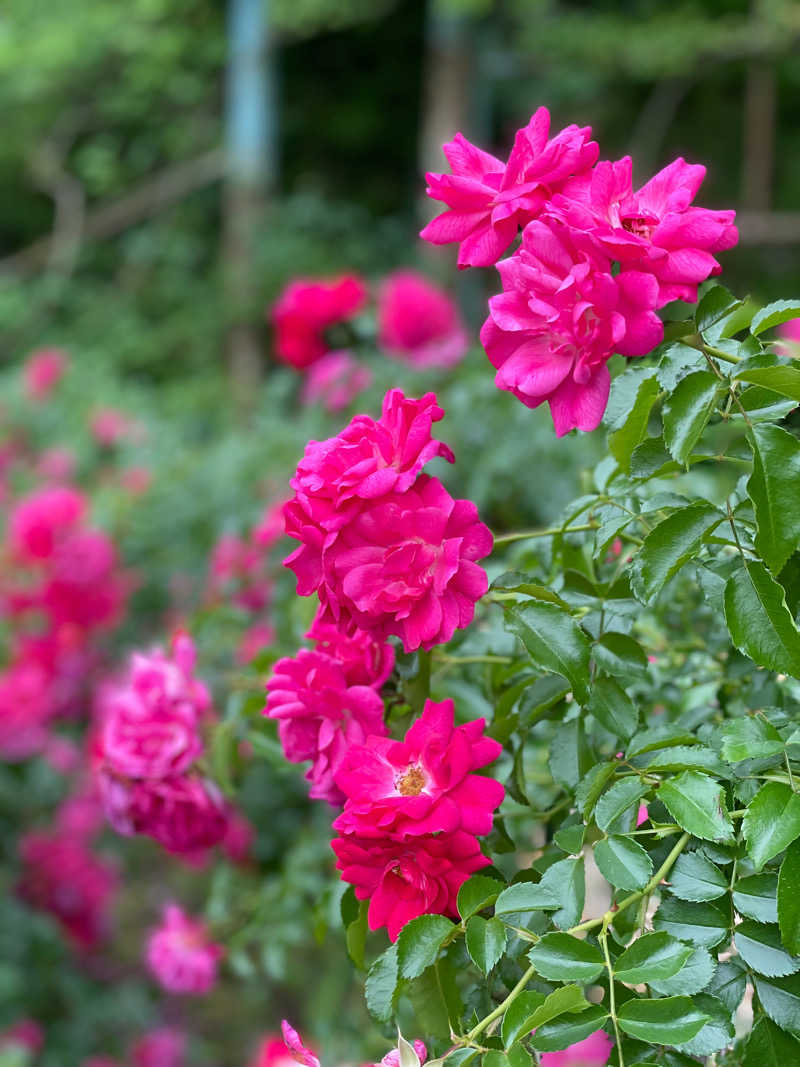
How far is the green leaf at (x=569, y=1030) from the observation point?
483mm

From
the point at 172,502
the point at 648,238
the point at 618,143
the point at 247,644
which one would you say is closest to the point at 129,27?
the point at 618,143

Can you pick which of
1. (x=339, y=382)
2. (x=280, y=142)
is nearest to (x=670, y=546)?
(x=339, y=382)

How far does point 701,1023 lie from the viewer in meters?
0.46

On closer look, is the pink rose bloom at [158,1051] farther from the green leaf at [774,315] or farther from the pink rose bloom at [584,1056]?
the green leaf at [774,315]

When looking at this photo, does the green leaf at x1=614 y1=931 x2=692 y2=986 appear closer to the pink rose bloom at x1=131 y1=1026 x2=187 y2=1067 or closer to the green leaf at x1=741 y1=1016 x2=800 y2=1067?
the green leaf at x1=741 y1=1016 x2=800 y2=1067

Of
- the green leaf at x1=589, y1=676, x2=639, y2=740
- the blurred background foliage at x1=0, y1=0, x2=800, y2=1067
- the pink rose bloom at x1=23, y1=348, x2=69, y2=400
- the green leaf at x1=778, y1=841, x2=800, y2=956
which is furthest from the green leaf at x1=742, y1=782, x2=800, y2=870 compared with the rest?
the blurred background foliage at x1=0, y1=0, x2=800, y2=1067

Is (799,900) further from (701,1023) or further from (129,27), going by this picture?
(129,27)

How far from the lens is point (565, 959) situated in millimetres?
495

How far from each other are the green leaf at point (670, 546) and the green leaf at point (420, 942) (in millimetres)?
181

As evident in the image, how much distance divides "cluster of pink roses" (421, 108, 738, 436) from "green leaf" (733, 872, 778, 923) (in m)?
0.22

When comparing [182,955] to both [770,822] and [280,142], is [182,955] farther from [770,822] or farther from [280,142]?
[280,142]

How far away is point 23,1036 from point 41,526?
953 mm

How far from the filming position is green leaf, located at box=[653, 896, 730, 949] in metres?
0.51

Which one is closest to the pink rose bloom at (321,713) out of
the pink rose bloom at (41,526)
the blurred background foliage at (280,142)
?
the pink rose bloom at (41,526)
